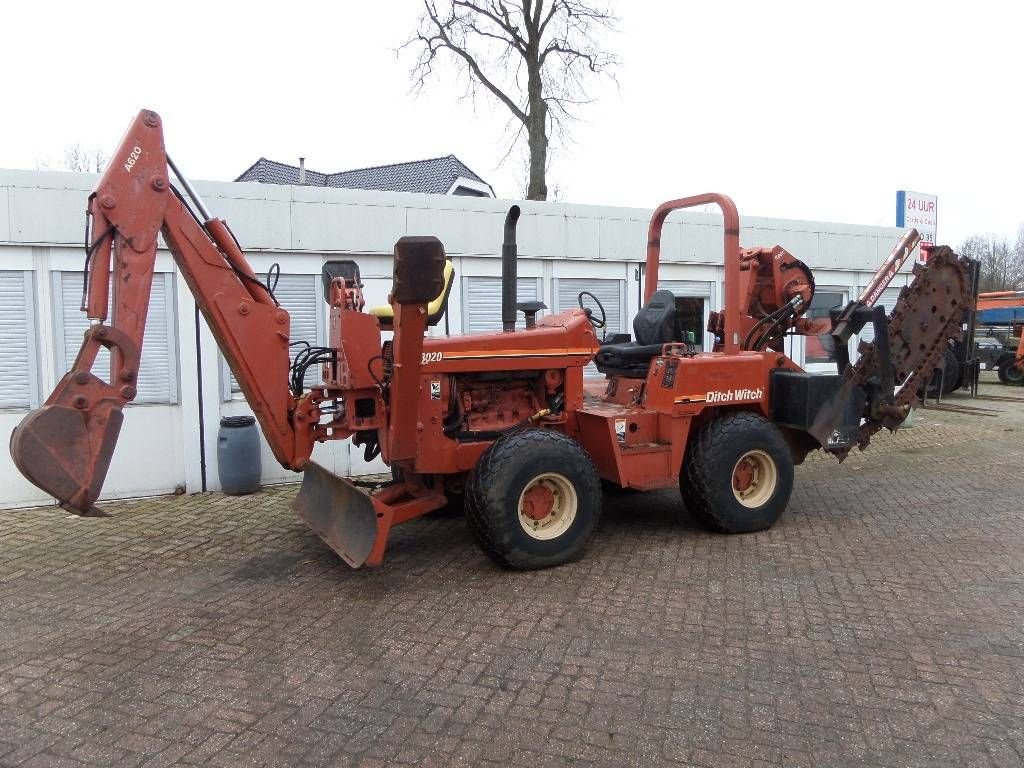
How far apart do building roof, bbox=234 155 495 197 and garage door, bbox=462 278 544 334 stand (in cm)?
1473

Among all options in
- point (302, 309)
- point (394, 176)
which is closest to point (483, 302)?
point (302, 309)

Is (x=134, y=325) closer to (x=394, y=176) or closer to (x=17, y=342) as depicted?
(x=17, y=342)

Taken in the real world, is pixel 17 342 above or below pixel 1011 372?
above

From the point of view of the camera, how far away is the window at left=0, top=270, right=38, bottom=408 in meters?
7.37

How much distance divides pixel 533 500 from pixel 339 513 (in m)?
1.35

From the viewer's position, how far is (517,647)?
4289mm

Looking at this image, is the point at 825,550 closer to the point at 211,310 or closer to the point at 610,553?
the point at 610,553

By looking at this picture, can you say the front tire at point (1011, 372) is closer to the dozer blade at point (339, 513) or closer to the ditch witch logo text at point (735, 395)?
the ditch witch logo text at point (735, 395)

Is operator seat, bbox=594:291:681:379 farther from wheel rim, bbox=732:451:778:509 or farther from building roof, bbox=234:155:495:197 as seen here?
building roof, bbox=234:155:495:197

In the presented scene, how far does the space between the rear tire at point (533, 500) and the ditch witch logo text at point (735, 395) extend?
132cm

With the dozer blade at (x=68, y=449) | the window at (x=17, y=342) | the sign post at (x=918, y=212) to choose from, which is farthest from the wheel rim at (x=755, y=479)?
the sign post at (x=918, y=212)

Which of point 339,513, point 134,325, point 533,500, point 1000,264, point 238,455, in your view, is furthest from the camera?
point 1000,264

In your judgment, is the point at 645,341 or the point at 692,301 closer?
the point at 645,341

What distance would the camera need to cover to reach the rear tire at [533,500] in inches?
206
